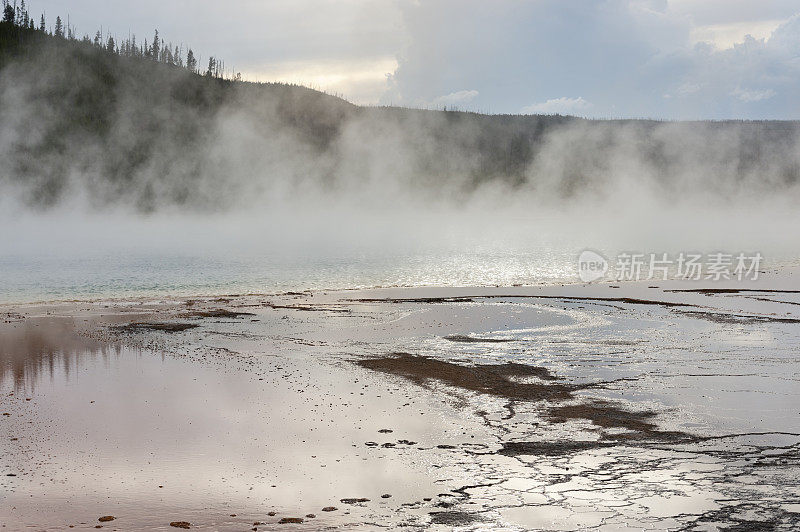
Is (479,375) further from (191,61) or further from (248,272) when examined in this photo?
A: (191,61)

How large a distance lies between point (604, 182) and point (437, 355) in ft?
483

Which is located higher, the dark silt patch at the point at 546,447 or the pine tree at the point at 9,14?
the pine tree at the point at 9,14

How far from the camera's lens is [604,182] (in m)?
157

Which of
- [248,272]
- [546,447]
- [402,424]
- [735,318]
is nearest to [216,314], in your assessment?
[402,424]

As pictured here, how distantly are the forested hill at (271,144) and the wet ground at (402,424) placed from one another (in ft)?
345

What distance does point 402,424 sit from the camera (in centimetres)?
1148

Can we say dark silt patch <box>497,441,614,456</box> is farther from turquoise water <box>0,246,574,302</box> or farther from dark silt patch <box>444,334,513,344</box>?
turquoise water <box>0,246,574,302</box>

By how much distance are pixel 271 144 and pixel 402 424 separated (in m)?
137

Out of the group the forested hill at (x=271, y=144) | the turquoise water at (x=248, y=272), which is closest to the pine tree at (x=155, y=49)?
the forested hill at (x=271, y=144)

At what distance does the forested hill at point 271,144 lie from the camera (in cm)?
11956

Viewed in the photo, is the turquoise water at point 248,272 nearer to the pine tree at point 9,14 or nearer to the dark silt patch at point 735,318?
the dark silt patch at point 735,318

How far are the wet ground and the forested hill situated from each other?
105065 mm

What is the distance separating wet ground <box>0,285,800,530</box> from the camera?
816 cm

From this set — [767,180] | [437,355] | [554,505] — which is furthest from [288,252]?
[767,180]
